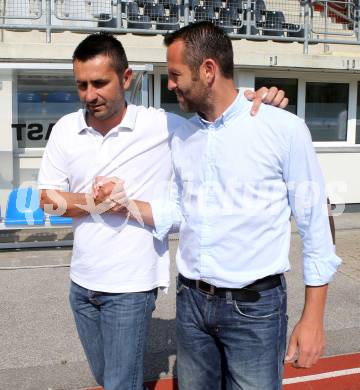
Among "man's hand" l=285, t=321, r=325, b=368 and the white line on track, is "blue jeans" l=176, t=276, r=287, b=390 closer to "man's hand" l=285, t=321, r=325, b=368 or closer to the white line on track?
"man's hand" l=285, t=321, r=325, b=368

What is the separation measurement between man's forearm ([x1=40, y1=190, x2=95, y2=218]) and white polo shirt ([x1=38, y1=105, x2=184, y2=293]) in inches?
1.7

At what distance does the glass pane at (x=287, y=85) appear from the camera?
10.3 meters

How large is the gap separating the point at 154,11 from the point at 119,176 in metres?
9.41

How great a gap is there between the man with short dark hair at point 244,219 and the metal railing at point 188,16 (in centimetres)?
770

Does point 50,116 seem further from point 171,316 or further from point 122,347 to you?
point 122,347

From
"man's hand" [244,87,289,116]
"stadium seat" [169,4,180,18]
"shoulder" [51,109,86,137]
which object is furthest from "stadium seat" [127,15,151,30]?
"man's hand" [244,87,289,116]

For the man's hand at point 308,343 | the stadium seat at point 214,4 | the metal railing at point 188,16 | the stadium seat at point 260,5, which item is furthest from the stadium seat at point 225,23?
the man's hand at point 308,343

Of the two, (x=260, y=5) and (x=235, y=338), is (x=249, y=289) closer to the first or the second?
(x=235, y=338)

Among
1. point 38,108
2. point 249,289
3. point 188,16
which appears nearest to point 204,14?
point 188,16

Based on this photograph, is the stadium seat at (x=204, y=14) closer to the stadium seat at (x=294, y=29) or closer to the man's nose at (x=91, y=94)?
the stadium seat at (x=294, y=29)

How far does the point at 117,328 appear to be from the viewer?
230 cm

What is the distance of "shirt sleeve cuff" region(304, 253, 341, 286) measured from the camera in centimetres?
189

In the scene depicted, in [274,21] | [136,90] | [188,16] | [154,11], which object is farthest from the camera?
[274,21]

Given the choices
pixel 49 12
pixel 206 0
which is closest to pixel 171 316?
pixel 49 12
